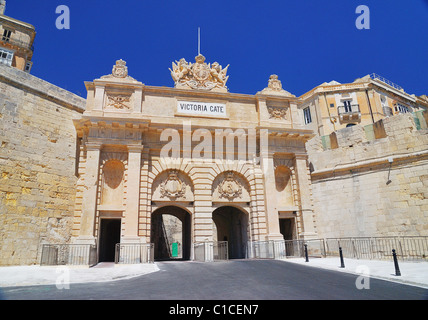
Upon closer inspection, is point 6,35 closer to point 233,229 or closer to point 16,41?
point 16,41

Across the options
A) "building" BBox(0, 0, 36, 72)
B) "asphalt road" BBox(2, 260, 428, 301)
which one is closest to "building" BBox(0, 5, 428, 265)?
"asphalt road" BBox(2, 260, 428, 301)

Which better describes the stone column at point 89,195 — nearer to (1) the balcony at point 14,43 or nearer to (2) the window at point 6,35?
(1) the balcony at point 14,43

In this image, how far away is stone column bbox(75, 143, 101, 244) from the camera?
15.5m

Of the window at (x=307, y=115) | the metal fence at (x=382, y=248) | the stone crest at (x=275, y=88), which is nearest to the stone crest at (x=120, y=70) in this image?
the stone crest at (x=275, y=88)

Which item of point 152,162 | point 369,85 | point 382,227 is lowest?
point 382,227

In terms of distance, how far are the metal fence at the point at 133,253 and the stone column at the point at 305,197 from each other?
9479mm

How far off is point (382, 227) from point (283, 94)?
10.7 m

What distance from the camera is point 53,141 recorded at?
720 inches

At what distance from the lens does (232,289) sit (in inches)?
304

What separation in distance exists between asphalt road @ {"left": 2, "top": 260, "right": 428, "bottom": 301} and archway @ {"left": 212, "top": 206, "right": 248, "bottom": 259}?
391 inches

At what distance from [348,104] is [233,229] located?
2448cm

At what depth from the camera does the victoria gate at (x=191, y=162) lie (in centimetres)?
1669
